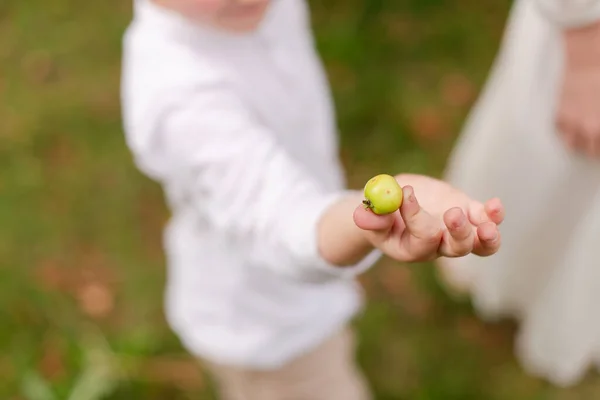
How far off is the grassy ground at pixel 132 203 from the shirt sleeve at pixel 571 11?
74cm

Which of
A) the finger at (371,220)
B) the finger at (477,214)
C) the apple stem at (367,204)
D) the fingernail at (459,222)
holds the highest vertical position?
the fingernail at (459,222)

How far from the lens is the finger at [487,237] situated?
0.47m

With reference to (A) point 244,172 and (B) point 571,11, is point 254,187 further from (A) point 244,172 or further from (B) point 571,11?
(B) point 571,11

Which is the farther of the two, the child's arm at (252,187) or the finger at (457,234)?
the child's arm at (252,187)

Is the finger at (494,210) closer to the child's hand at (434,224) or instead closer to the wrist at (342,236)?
the child's hand at (434,224)

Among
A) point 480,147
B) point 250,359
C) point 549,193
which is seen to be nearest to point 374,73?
point 480,147

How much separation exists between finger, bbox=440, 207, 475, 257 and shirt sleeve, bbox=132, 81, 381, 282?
0.49 ft

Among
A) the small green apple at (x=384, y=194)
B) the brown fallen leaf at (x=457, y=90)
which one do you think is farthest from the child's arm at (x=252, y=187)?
the brown fallen leaf at (x=457, y=90)

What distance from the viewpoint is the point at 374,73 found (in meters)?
1.61

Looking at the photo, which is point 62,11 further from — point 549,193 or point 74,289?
point 549,193

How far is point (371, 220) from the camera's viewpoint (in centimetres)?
50

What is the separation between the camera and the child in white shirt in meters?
0.53

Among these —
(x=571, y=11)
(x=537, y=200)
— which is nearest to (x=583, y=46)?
(x=571, y=11)

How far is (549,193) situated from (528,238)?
11 cm
